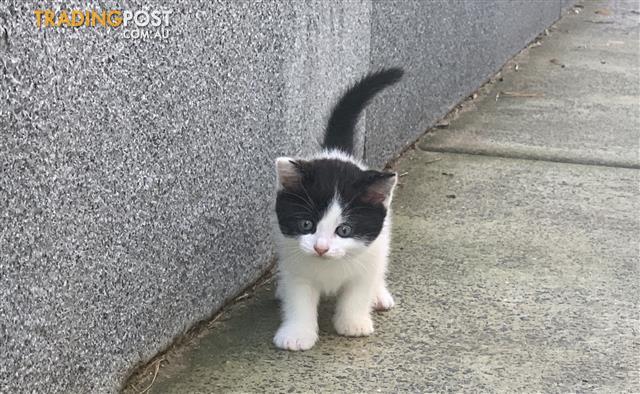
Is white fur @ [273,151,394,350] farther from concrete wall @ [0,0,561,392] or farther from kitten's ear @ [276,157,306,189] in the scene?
concrete wall @ [0,0,561,392]

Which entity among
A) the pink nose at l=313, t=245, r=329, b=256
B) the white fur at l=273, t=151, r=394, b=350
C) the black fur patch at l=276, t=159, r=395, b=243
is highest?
the black fur patch at l=276, t=159, r=395, b=243

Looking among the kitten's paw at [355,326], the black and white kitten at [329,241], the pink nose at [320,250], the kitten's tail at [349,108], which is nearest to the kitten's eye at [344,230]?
the black and white kitten at [329,241]

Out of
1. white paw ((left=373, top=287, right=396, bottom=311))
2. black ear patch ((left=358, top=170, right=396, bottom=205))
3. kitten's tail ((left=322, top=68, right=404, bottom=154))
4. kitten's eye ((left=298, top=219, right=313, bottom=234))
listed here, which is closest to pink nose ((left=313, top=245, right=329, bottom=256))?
kitten's eye ((left=298, top=219, right=313, bottom=234))

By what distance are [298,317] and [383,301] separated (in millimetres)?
432

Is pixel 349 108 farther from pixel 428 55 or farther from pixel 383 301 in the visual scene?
pixel 428 55

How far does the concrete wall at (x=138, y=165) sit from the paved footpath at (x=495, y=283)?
298 millimetres

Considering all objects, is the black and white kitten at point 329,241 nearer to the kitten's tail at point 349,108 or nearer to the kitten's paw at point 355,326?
the kitten's paw at point 355,326

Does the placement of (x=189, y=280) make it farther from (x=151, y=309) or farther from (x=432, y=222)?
(x=432, y=222)

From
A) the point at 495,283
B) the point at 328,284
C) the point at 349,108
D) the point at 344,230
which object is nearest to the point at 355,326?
the point at 328,284

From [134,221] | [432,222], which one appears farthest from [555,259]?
[134,221]

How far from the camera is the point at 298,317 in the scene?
3.17 meters

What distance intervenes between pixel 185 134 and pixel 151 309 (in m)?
0.60

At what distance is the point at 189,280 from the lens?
311 cm

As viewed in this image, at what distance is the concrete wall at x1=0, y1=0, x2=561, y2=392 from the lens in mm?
2162
